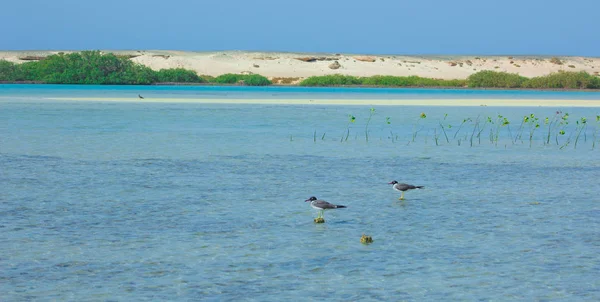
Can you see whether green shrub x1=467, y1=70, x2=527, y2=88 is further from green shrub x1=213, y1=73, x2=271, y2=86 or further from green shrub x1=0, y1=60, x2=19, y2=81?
green shrub x1=0, y1=60, x2=19, y2=81

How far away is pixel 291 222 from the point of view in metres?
14.4

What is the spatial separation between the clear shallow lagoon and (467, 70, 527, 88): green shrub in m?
91.1

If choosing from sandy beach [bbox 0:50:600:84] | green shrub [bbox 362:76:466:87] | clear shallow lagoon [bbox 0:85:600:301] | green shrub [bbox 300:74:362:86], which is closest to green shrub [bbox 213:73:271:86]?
green shrub [bbox 300:74:362:86]

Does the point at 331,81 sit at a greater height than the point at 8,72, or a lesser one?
lesser

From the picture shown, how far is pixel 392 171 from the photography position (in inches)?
847

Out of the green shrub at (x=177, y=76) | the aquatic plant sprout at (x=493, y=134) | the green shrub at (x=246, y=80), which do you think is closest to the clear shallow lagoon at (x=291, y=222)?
the aquatic plant sprout at (x=493, y=134)

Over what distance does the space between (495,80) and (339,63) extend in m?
52.8

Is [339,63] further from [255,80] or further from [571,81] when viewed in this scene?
[571,81]

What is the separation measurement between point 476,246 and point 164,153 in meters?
14.3

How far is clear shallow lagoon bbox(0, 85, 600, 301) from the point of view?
34.7 ft

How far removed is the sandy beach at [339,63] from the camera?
156500 mm

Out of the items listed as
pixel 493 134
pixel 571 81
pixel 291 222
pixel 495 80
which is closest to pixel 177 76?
pixel 495 80

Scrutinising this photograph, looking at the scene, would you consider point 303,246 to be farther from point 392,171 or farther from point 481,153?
point 481,153

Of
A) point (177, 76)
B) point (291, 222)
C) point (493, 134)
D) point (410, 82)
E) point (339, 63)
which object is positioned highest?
point (339, 63)
